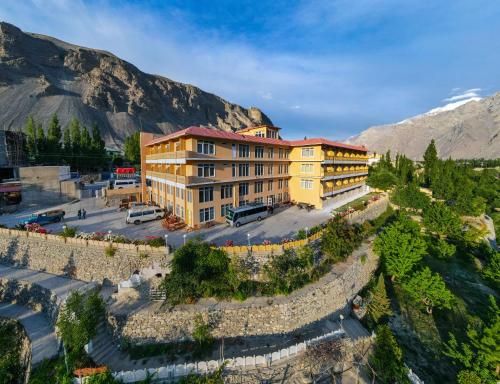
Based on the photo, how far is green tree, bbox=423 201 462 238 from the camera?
3269cm

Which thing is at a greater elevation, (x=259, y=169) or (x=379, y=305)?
(x=259, y=169)

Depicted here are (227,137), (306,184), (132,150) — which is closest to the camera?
(227,137)

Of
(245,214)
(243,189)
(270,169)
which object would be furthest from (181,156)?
(270,169)

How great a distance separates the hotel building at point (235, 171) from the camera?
1016 inches

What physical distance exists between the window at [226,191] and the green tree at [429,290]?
71.7ft

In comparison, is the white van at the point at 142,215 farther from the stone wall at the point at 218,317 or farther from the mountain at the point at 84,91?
the mountain at the point at 84,91

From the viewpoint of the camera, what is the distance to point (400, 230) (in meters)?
25.7

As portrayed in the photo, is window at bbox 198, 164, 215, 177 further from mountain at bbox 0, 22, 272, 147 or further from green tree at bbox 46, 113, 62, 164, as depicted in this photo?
mountain at bbox 0, 22, 272, 147

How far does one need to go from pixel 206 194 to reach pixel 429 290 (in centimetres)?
2427

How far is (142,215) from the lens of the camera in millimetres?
27328

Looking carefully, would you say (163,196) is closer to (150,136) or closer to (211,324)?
(150,136)

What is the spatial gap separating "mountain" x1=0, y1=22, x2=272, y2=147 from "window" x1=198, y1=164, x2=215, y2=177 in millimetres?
92360

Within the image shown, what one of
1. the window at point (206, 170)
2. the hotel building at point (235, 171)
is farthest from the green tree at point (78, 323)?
the window at point (206, 170)

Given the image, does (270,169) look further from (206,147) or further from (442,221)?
(442,221)
